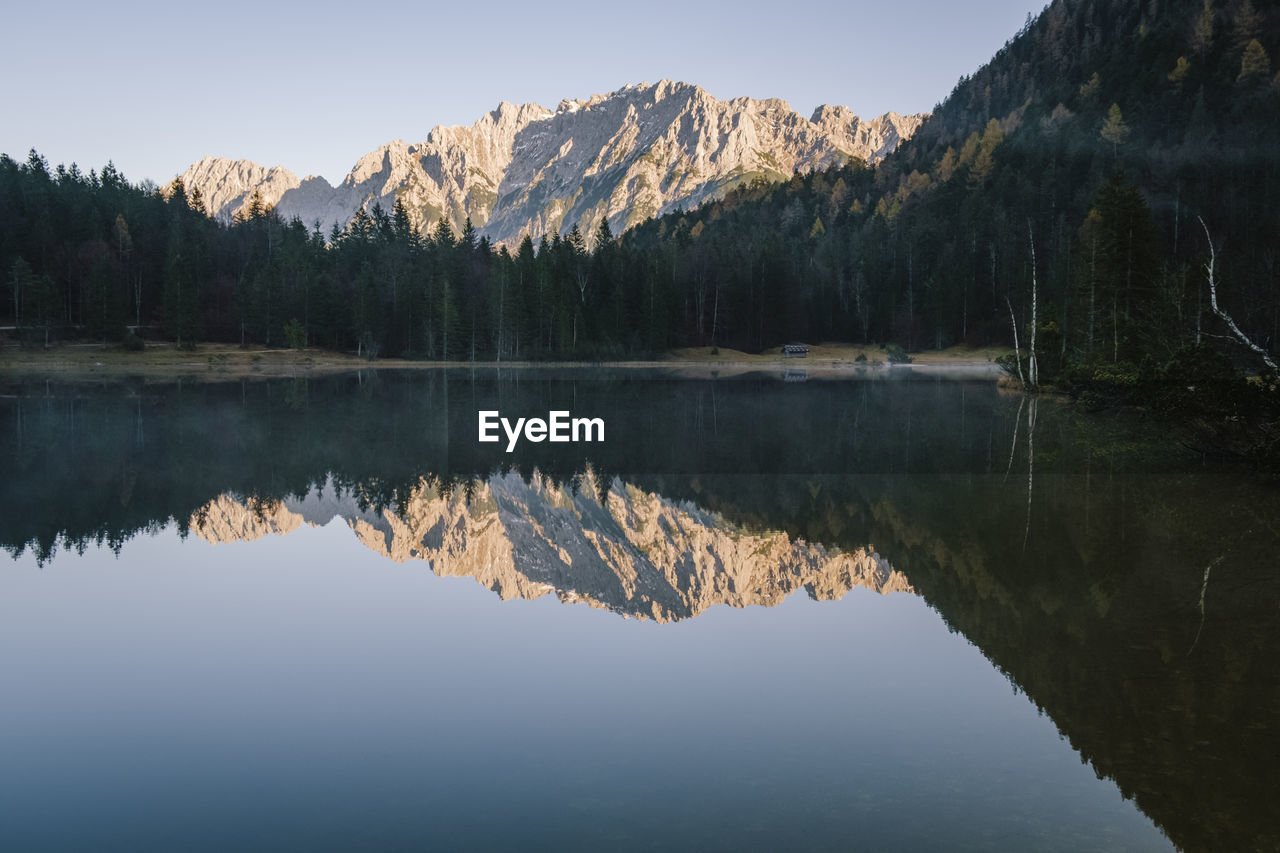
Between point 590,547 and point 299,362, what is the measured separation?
87.6 metres

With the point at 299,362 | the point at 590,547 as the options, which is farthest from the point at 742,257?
the point at 590,547

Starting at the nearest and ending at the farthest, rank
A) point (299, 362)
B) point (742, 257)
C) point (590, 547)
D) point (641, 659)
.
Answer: point (641, 659) → point (590, 547) → point (299, 362) → point (742, 257)

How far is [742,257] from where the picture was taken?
127 metres

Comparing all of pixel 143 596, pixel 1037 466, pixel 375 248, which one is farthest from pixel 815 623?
pixel 375 248

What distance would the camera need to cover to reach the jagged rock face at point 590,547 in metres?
13.4

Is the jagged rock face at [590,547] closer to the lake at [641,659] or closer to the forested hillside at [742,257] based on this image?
the lake at [641,659]

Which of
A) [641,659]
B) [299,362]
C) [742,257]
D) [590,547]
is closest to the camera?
[641,659]

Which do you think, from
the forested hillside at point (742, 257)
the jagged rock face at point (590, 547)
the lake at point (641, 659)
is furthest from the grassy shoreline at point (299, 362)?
the lake at point (641, 659)

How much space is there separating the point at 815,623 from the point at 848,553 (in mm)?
3593

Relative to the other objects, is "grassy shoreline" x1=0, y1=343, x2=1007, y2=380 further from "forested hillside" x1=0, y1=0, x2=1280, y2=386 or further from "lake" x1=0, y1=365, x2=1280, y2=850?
"lake" x1=0, y1=365, x2=1280, y2=850

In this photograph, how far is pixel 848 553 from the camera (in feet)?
50.2

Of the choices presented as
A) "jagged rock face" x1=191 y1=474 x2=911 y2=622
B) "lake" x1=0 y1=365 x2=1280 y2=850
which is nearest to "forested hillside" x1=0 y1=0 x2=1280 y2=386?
"lake" x1=0 y1=365 x2=1280 y2=850

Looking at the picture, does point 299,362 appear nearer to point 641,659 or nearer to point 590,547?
point 590,547

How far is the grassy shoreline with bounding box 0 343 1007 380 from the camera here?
82625mm
